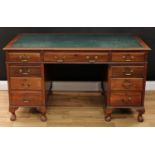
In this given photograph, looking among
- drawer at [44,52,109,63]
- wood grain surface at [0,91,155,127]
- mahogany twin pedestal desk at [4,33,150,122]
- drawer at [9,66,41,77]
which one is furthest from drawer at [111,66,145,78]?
drawer at [9,66,41,77]

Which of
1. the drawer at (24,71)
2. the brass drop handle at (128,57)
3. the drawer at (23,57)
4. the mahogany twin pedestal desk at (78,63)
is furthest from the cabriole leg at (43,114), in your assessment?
the brass drop handle at (128,57)

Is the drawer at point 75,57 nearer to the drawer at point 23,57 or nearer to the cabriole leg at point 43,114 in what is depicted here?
the drawer at point 23,57

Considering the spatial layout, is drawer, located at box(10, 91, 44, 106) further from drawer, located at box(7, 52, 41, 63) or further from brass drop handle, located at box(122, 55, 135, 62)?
brass drop handle, located at box(122, 55, 135, 62)

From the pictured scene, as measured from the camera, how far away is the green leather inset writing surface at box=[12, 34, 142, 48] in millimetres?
2453

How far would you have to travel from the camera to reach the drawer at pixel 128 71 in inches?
95.7

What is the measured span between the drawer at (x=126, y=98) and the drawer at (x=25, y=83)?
2.12 ft

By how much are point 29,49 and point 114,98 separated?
839mm

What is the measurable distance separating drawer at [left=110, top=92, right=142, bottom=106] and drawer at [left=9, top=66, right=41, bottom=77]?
674mm

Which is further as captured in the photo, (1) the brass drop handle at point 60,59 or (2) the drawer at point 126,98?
(2) the drawer at point 126,98

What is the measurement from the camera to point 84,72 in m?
3.23

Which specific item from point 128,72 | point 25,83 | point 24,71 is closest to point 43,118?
point 25,83

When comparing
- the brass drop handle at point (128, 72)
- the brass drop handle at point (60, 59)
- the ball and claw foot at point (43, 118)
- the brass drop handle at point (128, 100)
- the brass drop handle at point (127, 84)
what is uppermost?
the brass drop handle at point (60, 59)

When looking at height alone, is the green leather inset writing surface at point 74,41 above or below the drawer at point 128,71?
above
